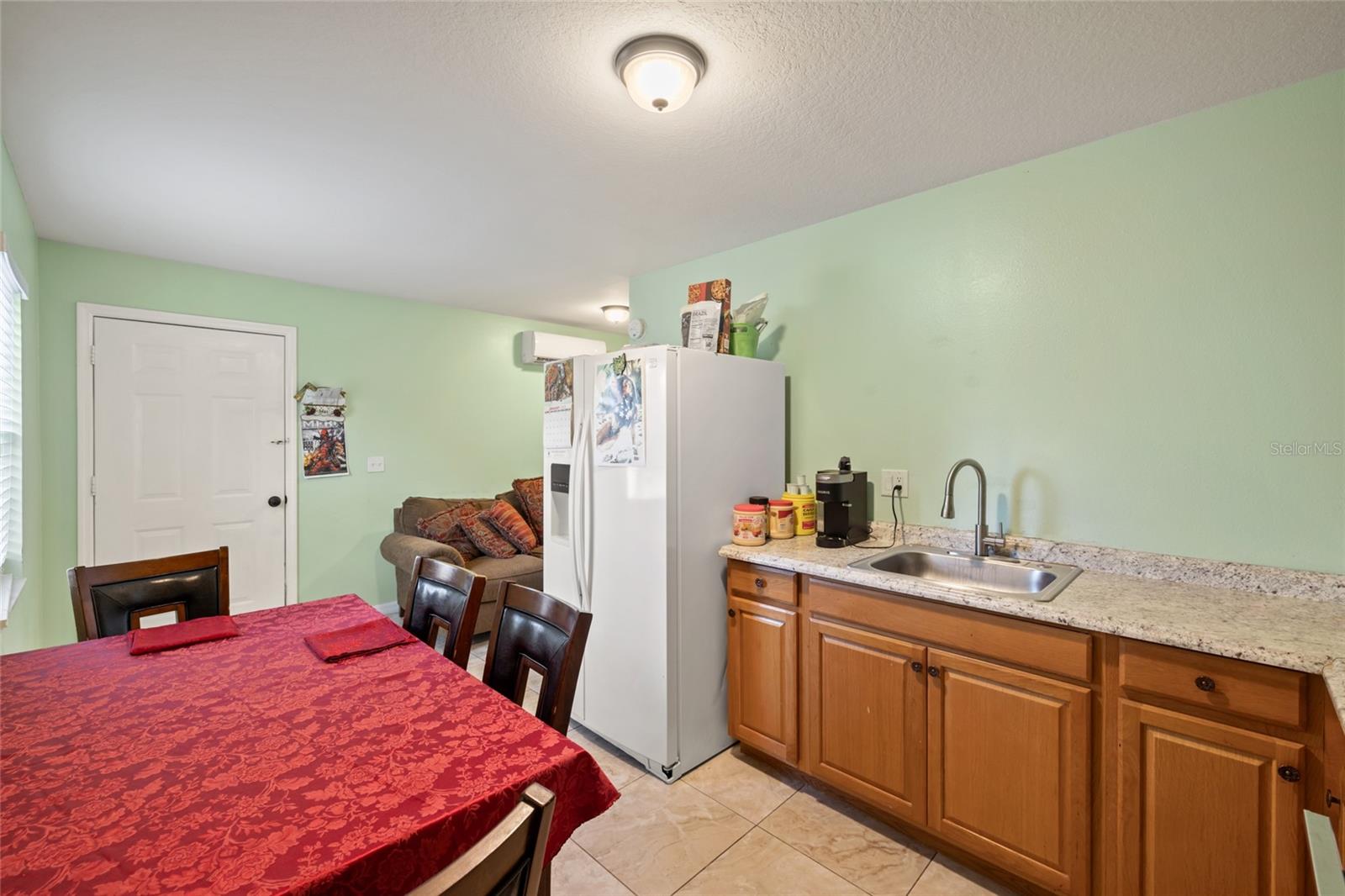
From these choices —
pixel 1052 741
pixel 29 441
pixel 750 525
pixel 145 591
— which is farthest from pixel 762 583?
pixel 29 441

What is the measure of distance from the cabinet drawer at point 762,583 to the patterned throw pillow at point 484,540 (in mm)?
2142

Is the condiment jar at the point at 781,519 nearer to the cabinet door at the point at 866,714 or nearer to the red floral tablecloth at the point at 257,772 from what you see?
the cabinet door at the point at 866,714

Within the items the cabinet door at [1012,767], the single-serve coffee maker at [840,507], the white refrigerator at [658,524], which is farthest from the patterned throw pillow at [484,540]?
the cabinet door at [1012,767]

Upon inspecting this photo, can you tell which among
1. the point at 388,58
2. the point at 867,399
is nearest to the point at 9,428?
the point at 388,58

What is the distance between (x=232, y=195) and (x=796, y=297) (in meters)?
2.49

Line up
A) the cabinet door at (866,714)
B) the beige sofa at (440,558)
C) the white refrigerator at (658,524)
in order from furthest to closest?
the beige sofa at (440,558) < the white refrigerator at (658,524) < the cabinet door at (866,714)

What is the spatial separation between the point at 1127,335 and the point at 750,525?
1.45 m

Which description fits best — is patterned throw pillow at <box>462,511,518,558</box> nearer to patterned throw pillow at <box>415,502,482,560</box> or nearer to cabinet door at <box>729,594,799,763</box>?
patterned throw pillow at <box>415,502,482,560</box>

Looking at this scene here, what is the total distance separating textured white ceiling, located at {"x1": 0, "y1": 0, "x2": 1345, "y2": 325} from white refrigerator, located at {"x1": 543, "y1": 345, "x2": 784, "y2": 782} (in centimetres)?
74

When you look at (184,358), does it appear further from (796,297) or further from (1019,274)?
(1019,274)

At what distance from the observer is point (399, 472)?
4160 millimetres

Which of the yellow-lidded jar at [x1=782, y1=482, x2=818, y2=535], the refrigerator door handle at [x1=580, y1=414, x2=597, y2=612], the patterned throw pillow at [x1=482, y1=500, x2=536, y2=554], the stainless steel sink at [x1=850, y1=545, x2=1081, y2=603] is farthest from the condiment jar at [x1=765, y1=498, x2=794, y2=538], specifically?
the patterned throw pillow at [x1=482, y1=500, x2=536, y2=554]

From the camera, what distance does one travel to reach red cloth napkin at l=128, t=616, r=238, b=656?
4.79ft

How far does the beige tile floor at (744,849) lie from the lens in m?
1.69
